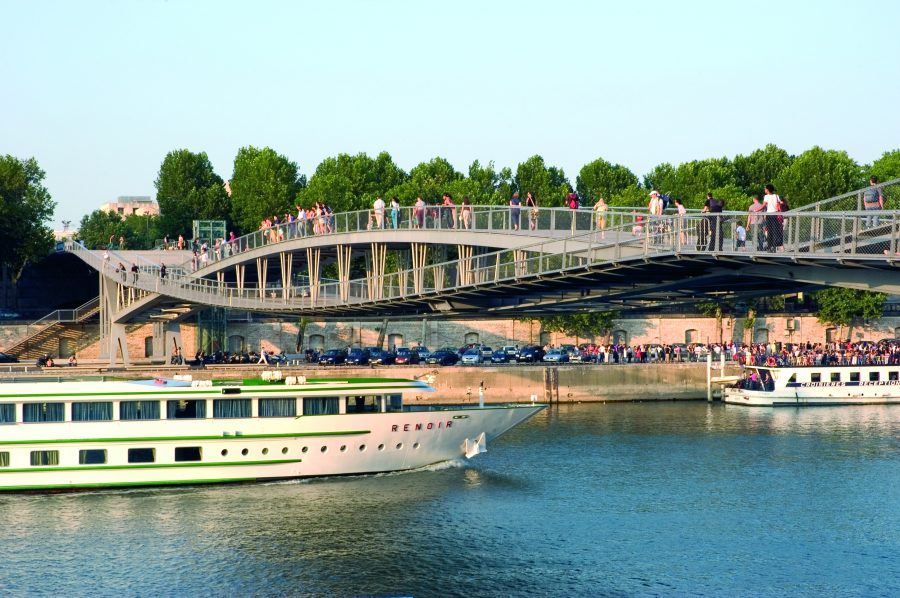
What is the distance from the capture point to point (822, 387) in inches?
2677

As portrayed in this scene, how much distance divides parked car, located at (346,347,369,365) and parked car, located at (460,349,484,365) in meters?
5.65

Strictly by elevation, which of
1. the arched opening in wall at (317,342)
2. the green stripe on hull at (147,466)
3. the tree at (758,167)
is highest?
the tree at (758,167)

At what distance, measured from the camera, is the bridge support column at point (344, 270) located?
56.9 meters

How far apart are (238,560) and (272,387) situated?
11.0 metres

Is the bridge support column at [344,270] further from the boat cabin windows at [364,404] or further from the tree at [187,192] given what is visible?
the tree at [187,192]

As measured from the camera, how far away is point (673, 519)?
127ft

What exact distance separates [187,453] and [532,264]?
13.4 meters

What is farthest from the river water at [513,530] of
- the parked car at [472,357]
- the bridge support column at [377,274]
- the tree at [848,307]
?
the tree at [848,307]

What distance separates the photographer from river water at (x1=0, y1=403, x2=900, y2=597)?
32.7 meters

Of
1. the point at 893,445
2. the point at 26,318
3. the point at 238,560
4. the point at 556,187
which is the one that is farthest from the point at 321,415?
the point at 556,187

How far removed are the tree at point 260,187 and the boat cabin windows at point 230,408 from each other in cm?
6404

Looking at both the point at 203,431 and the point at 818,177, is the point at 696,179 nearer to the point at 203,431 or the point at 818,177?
the point at 818,177

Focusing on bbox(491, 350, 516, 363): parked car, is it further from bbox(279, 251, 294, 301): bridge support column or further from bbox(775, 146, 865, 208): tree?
bbox(775, 146, 865, 208): tree

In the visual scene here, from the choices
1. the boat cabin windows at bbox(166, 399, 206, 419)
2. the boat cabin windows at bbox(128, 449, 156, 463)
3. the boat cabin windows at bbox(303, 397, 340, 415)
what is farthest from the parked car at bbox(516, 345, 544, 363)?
the boat cabin windows at bbox(128, 449, 156, 463)
